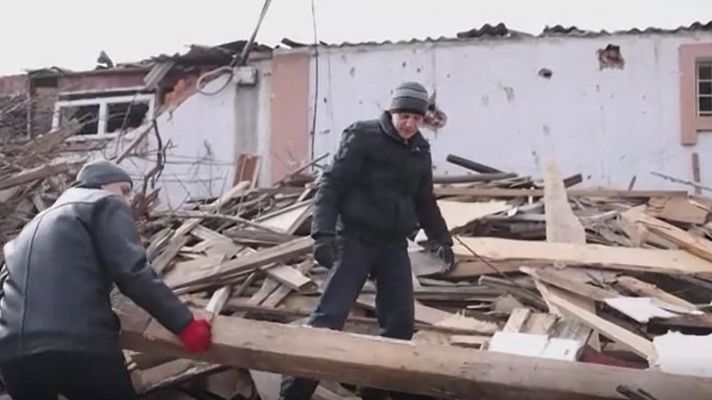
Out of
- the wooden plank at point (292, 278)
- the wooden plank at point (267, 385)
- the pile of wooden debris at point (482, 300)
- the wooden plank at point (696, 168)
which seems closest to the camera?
the pile of wooden debris at point (482, 300)

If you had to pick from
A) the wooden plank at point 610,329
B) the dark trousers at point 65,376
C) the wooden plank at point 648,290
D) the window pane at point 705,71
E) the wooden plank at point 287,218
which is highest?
the window pane at point 705,71

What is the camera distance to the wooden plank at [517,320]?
20.6 feet

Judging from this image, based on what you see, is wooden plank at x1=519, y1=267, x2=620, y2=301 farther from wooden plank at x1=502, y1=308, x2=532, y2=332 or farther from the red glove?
the red glove

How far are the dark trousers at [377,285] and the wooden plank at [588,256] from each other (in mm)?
1876

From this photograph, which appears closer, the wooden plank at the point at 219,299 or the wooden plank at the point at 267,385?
the wooden plank at the point at 267,385

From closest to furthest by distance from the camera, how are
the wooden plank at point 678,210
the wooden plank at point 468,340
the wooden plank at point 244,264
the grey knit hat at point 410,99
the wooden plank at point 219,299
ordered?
the grey knit hat at point 410,99, the wooden plank at point 468,340, the wooden plank at point 219,299, the wooden plank at point 244,264, the wooden plank at point 678,210

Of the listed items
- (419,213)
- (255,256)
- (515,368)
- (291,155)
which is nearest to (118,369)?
(515,368)

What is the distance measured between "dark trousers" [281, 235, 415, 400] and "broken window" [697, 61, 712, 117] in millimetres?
8792

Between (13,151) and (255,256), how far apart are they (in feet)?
8.73

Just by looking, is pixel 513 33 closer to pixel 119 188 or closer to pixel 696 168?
pixel 696 168

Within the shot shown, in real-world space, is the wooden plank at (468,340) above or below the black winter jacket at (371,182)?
below

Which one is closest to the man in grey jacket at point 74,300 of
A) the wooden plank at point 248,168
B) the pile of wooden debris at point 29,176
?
the pile of wooden debris at point 29,176

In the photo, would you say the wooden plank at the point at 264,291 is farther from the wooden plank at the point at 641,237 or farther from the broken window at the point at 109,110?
the broken window at the point at 109,110

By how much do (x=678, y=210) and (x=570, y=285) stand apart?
119 inches
